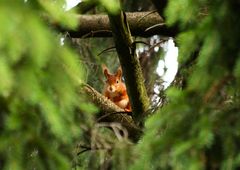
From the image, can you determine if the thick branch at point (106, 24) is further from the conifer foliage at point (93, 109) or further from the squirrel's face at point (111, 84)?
the conifer foliage at point (93, 109)

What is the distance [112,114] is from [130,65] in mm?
346

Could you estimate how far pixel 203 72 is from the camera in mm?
2764

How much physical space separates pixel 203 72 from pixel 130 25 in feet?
9.22

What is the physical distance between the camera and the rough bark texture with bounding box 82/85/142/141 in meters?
5.04

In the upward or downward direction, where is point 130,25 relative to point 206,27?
downward

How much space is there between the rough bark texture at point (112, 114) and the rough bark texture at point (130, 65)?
0.22ft

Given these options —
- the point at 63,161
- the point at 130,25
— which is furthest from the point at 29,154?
the point at 130,25

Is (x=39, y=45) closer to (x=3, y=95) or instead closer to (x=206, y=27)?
(x=3, y=95)

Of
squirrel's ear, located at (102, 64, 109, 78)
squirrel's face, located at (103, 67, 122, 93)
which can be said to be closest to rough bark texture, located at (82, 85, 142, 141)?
squirrel's ear, located at (102, 64, 109, 78)

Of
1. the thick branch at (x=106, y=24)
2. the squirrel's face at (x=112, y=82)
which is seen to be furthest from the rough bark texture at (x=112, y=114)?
the squirrel's face at (x=112, y=82)

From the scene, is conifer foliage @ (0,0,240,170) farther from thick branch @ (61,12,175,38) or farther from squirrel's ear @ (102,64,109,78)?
squirrel's ear @ (102,64,109,78)

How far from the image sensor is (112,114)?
203 inches

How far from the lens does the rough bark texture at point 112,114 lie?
5039 millimetres

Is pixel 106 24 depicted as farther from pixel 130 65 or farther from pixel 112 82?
pixel 112 82
